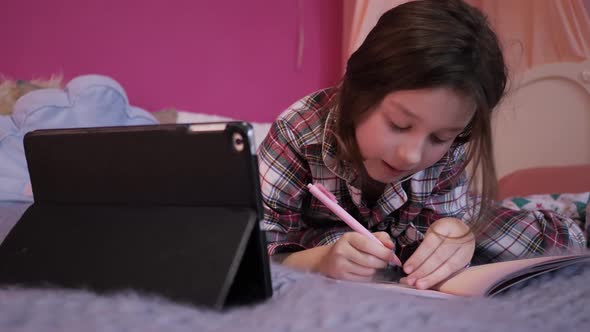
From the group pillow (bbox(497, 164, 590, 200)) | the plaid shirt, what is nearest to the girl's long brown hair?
the plaid shirt

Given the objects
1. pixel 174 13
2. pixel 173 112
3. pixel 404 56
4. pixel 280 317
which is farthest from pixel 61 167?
pixel 174 13

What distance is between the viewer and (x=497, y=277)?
537mm

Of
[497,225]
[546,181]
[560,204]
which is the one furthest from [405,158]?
[546,181]

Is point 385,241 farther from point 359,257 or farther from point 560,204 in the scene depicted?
point 560,204

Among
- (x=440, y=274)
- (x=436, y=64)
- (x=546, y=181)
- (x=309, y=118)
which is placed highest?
(x=436, y=64)

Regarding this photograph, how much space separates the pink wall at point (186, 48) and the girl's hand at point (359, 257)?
1167 mm

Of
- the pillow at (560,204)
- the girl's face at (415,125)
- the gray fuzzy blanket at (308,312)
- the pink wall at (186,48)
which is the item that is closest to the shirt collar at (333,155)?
the girl's face at (415,125)

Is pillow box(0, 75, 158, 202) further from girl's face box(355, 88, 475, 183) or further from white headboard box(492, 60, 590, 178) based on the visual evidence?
white headboard box(492, 60, 590, 178)

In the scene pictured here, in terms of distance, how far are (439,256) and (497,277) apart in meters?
0.12

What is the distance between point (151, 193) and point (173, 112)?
1.15 m

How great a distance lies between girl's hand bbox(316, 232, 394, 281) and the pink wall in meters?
1.17

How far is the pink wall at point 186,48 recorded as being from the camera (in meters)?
1.63

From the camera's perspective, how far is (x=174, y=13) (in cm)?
167

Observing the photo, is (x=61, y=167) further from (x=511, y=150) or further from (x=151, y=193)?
(x=511, y=150)
